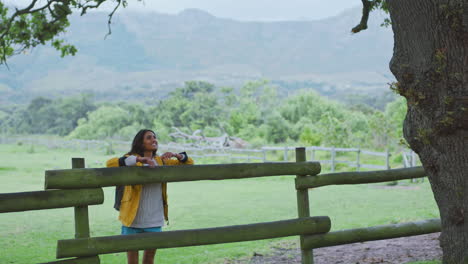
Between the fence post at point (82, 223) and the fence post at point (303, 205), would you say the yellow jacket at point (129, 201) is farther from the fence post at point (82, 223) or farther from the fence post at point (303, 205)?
the fence post at point (303, 205)

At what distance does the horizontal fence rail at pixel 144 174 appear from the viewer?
14.3 ft

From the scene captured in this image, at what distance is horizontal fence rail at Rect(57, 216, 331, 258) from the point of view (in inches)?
175

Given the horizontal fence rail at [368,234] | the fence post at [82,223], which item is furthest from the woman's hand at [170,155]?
the horizontal fence rail at [368,234]

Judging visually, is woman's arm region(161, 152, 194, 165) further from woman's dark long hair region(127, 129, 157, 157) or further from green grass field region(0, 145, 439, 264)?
green grass field region(0, 145, 439, 264)

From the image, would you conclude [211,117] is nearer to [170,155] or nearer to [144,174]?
[170,155]

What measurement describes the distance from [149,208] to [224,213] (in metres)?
8.95

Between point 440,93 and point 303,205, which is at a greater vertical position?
point 440,93

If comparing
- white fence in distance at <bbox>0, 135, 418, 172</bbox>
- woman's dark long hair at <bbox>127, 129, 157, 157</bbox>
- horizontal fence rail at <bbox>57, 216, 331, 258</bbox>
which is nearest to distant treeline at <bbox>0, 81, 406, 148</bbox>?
white fence in distance at <bbox>0, 135, 418, 172</bbox>

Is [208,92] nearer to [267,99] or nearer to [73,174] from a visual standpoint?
[267,99]

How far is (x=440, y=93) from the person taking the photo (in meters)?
4.46

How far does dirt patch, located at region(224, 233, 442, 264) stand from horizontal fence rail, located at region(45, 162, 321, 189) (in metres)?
2.19

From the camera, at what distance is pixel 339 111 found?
69438mm

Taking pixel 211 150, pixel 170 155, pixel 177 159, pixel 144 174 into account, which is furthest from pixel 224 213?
pixel 211 150

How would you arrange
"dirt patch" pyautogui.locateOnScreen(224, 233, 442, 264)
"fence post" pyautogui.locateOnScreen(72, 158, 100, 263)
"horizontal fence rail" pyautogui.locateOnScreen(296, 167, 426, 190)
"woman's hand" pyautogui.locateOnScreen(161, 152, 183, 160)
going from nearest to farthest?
"fence post" pyautogui.locateOnScreen(72, 158, 100, 263) < "woman's hand" pyautogui.locateOnScreen(161, 152, 183, 160) < "horizontal fence rail" pyautogui.locateOnScreen(296, 167, 426, 190) < "dirt patch" pyautogui.locateOnScreen(224, 233, 442, 264)
